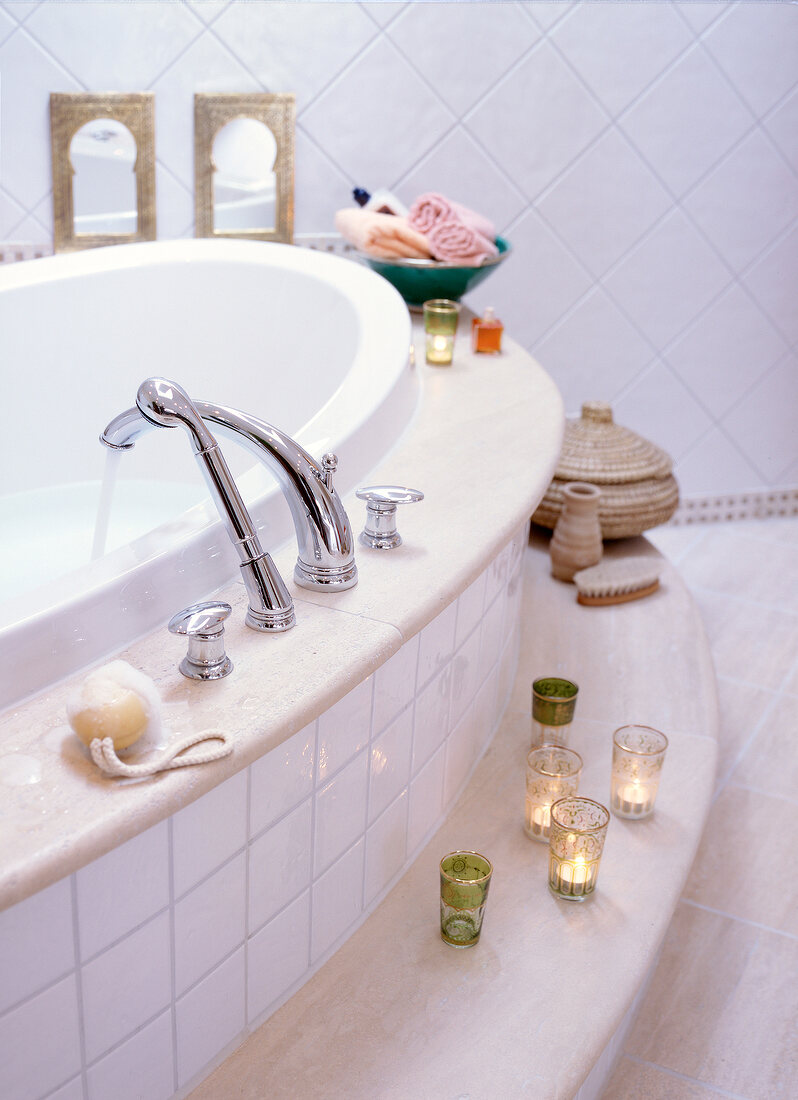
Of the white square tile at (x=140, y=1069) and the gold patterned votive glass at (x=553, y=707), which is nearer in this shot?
the white square tile at (x=140, y=1069)

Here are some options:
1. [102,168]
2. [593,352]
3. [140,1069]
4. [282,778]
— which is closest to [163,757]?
[282,778]

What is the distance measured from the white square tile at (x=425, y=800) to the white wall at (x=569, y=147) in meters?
1.45

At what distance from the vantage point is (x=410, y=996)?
1.07 m

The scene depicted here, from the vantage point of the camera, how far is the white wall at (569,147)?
2.14 metres

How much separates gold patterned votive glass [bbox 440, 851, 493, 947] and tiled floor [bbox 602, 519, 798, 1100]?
1.04 feet

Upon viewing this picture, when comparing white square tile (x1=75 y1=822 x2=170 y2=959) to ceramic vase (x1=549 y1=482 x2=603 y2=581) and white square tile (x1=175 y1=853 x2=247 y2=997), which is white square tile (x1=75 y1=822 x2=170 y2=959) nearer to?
white square tile (x1=175 y1=853 x2=247 y2=997)

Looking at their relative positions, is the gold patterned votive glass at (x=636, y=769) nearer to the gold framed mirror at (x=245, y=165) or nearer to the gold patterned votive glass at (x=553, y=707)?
the gold patterned votive glass at (x=553, y=707)

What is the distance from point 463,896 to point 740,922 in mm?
619

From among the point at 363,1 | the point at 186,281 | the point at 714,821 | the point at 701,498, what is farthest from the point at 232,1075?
the point at 701,498

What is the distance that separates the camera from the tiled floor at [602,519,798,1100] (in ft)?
4.27

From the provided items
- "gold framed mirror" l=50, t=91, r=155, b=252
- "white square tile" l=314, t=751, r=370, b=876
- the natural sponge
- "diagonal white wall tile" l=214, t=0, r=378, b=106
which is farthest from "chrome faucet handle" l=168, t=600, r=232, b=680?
"diagonal white wall tile" l=214, t=0, r=378, b=106

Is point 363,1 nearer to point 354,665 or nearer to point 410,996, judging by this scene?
point 354,665

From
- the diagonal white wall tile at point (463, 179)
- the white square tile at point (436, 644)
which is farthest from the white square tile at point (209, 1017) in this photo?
the diagonal white wall tile at point (463, 179)

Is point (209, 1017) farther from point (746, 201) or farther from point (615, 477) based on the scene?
point (746, 201)
